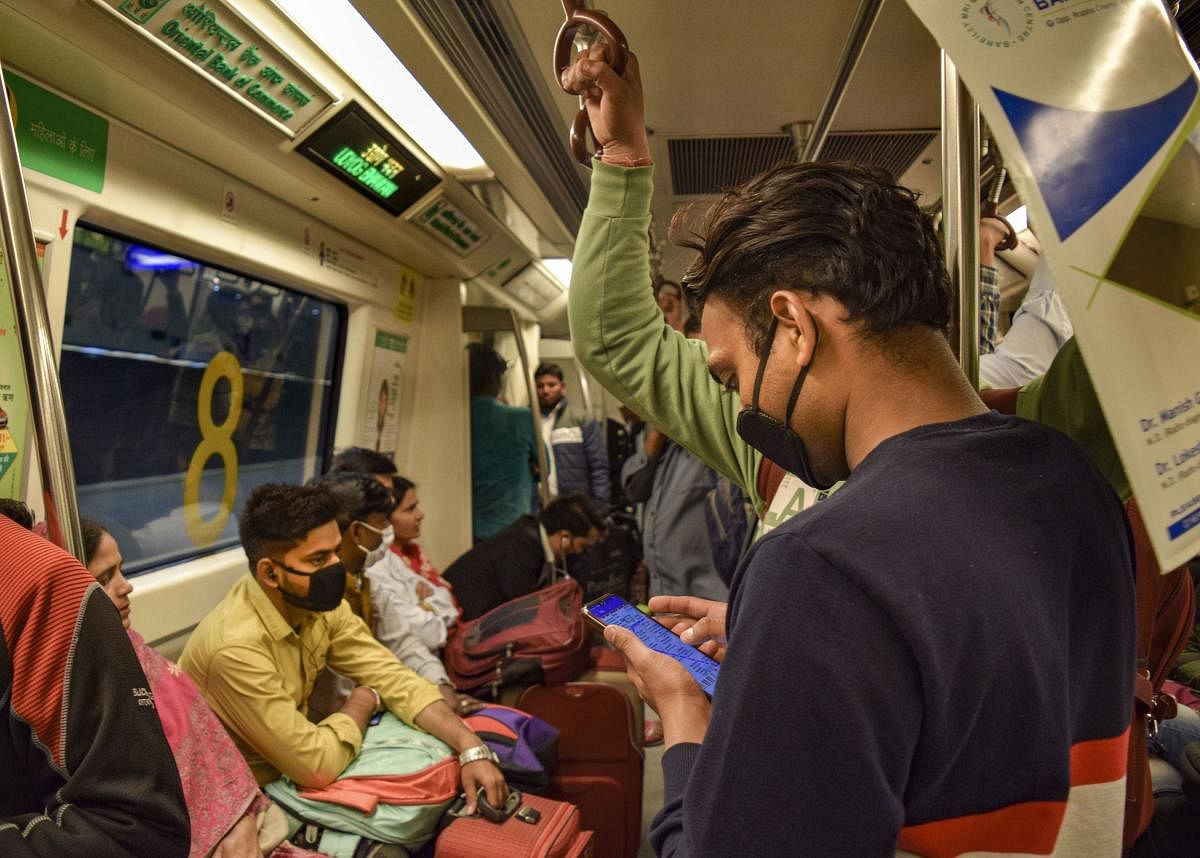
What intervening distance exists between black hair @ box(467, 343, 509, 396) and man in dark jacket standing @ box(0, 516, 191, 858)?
374cm

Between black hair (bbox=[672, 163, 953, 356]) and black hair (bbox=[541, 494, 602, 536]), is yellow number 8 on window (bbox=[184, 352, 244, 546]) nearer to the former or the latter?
black hair (bbox=[541, 494, 602, 536])

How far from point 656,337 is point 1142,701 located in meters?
0.91

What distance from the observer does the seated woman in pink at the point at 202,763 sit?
5.51ft

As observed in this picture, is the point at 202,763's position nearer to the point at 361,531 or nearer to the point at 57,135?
the point at 361,531

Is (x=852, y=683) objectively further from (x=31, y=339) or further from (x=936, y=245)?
(x=31, y=339)

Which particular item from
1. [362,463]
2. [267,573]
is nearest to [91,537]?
[267,573]

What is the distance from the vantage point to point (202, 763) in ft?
5.71

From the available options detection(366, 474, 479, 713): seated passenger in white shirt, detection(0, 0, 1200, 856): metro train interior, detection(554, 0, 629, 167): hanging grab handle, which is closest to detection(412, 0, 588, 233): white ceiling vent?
detection(0, 0, 1200, 856): metro train interior

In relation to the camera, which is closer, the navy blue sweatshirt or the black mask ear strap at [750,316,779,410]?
the navy blue sweatshirt

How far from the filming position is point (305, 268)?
3295 mm

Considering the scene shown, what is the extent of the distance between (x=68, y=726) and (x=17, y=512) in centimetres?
43

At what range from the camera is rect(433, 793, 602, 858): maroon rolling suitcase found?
81.0 inches

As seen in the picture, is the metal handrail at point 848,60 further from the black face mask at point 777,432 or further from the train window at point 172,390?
the train window at point 172,390

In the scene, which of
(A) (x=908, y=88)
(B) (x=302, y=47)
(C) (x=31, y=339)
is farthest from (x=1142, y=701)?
(B) (x=302, y=47)
